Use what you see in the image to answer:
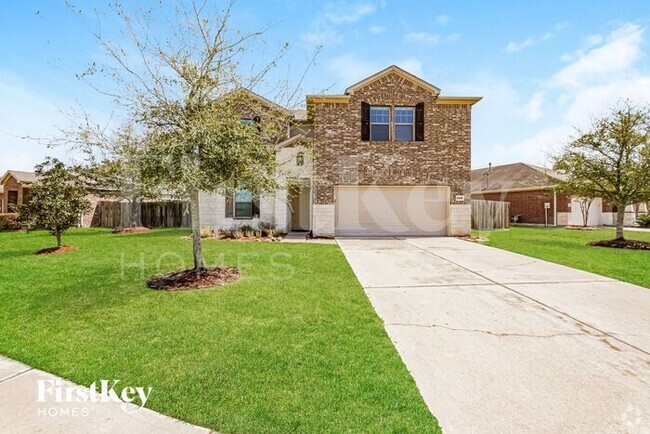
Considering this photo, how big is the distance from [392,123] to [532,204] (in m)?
16.6

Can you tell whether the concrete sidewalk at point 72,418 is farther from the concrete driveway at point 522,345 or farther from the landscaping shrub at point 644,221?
the landscaping shrub at point 644,221

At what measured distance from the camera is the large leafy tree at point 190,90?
6156 mm

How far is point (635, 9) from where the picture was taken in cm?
793

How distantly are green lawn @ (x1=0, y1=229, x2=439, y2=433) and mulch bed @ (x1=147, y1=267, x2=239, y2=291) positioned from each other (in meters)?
0.30

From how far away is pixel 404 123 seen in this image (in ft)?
50.5

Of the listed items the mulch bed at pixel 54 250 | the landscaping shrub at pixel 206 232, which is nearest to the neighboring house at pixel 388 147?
the landscaping shrub at pixel 206 232

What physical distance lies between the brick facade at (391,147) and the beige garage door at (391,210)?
2.06 feet

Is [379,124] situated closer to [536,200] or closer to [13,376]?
[13,376]

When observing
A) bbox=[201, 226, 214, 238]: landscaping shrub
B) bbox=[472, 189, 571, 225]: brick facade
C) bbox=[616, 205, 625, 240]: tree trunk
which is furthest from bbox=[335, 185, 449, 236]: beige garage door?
bbox=[472, 189, 571, 225]: brick facade

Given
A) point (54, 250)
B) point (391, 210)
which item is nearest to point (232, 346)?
point (54, 250)

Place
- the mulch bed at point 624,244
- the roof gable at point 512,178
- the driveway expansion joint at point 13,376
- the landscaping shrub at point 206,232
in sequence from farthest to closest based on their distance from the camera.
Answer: the roof gable at point 512,178 → the landscaping shrub at point 206,232 → the mulch bed at point 624,244 → the driveway expansion joint at point 13,376

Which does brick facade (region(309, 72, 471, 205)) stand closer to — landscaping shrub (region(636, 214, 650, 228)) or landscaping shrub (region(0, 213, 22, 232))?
landscaping shrub (region(636, 214, 650, 228))

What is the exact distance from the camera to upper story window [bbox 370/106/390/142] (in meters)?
15.3

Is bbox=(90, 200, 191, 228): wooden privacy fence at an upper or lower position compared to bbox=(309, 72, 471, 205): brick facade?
lower
